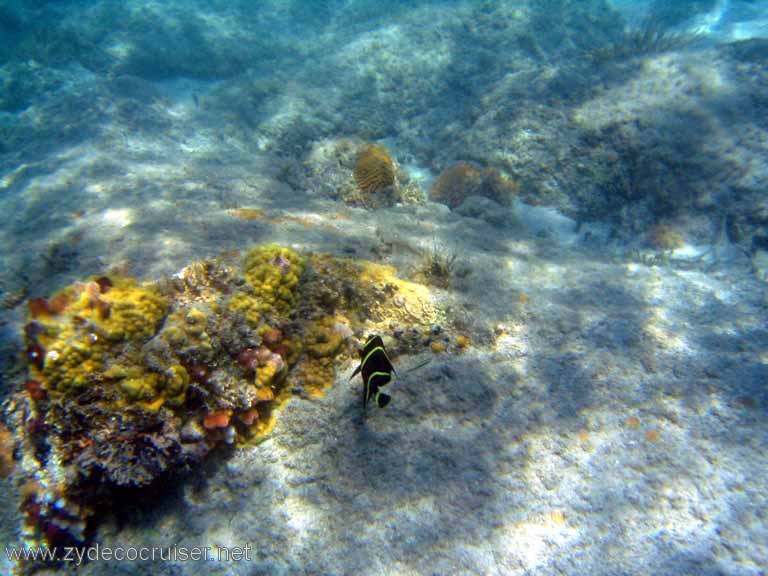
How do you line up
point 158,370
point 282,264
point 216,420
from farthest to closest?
1. point 282,264
2. point 216,420
3. point 158,370

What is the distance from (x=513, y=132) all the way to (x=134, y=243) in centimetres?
803

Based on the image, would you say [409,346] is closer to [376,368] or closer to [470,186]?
[376,368]

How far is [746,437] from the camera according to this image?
312 centimetres

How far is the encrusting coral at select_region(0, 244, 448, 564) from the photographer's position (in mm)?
2566

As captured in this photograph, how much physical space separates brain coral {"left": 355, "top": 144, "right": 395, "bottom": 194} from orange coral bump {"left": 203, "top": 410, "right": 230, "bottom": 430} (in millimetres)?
5404

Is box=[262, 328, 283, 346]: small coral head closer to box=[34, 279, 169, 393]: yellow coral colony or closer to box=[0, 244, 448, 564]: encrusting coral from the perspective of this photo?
box=[0, 244, 448, 564]: encrusting coral

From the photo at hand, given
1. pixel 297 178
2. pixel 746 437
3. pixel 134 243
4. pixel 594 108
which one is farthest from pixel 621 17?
pixel 134 243

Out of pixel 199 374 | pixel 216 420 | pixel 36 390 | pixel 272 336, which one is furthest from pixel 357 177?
pixel 36 390

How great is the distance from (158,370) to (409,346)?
2088 millimetres

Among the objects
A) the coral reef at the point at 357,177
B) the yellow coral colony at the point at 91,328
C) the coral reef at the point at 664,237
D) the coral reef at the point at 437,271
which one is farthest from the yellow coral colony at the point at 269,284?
the coral reef at the point at 664,237

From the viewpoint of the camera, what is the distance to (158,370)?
2713mm

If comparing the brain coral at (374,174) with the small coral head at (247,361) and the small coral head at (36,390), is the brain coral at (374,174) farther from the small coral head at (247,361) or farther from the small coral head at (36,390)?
the small coral head at (36,390)

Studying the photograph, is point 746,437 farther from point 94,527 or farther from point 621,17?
point 621,17

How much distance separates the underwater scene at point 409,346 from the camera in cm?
258
